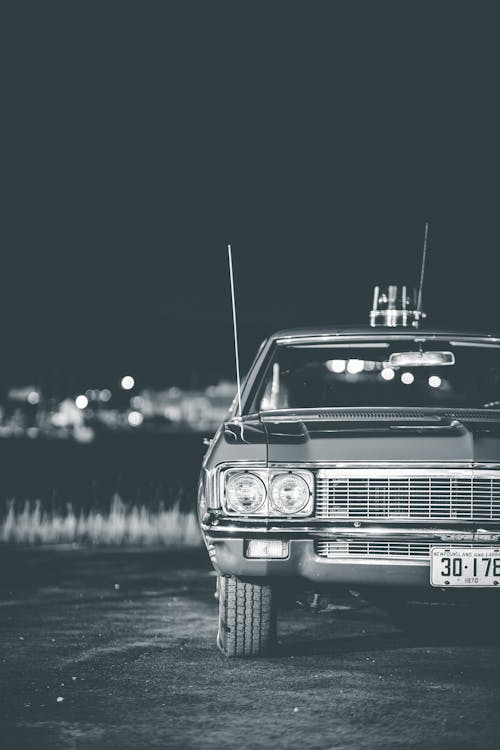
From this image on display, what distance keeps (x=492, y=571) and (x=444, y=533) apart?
278mm

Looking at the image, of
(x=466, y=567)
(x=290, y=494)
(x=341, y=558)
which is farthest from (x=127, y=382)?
(x=466, y=567)

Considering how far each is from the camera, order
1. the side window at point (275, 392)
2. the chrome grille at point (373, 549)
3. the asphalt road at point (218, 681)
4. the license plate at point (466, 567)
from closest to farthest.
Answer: the asphalt road at point (218, 681)
the license plate at point (466, 567)
the chrome grille at point (373, 549)
the side window at point (275, 392)

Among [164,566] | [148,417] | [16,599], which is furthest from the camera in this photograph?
[148,417]

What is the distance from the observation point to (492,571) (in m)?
5.69

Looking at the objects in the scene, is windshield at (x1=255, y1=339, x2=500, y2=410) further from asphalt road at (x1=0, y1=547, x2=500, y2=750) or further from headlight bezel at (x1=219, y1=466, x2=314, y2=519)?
asphalt road at (x1=0, y1=547, x2=500, y2=750)

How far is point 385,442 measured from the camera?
5863 millimetres

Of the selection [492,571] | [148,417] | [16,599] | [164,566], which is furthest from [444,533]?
[148,417]

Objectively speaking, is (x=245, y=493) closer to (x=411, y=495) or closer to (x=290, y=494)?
(x=290, y=494)

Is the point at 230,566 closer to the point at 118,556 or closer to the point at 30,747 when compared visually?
the point at 30,747

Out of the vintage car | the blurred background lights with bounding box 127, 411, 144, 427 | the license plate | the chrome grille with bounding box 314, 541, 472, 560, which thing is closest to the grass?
the vintage car

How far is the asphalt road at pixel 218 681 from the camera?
4816 mm

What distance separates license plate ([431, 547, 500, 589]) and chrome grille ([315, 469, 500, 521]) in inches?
6.8

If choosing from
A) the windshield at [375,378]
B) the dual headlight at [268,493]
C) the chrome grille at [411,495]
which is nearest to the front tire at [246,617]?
the dual headlight at [268,493]

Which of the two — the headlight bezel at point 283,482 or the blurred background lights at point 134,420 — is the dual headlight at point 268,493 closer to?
the headlight bezel at point 283,482
